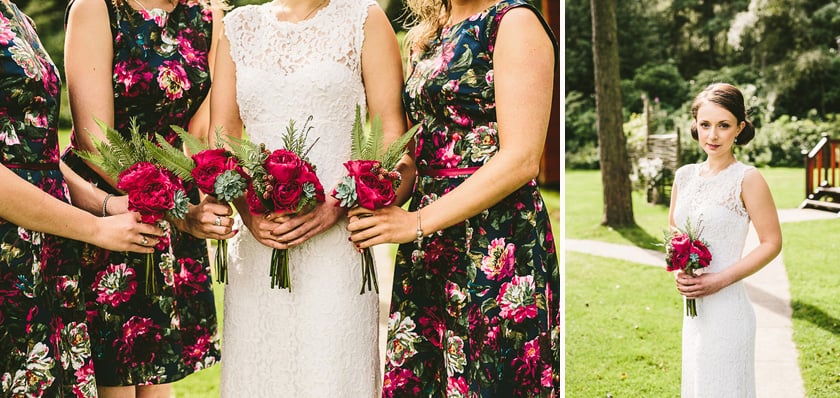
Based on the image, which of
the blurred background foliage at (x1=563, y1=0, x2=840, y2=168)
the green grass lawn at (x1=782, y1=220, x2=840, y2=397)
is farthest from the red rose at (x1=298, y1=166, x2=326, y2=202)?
the blurred background foliage at (x1=563, y1=0, x2=840, y2=168)

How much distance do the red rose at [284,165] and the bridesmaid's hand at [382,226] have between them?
0.81 ft

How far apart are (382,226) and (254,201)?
1.30 ft

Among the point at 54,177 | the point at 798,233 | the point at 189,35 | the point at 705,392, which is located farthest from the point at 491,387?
the point at 798,233

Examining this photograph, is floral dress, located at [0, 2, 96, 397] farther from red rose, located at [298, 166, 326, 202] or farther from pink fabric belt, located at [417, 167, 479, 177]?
pink fabric belt, located at [417, 167, 479, 177]

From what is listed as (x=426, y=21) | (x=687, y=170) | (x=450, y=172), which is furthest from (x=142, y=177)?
(x=687, y=170)

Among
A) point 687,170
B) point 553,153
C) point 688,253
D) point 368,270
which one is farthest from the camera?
point 553,153

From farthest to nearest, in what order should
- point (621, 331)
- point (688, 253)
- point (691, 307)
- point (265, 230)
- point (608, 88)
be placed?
point (608, 88) < point (621, 331) < point (691, 307) < point (688, 253) < point (265, 230)

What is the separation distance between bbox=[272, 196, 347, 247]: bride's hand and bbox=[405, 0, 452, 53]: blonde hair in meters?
0.63

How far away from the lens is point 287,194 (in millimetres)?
2193

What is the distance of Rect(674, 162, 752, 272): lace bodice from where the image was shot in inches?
123

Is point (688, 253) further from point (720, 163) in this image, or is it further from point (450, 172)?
point (450, 172)

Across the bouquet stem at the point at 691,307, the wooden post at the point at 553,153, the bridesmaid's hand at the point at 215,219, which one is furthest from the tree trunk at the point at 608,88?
the bridesmaid's hand at the point at 215,219

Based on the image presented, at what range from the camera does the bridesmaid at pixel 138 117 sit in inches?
103

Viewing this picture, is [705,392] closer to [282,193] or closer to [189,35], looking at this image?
[282,193]
